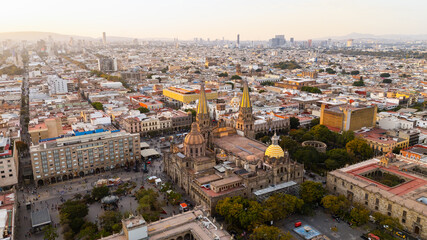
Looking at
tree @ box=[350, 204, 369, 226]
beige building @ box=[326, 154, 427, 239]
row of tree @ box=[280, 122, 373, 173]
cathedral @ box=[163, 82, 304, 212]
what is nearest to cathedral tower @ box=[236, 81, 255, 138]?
cathedral @ box=[163, 82, 304, 212]

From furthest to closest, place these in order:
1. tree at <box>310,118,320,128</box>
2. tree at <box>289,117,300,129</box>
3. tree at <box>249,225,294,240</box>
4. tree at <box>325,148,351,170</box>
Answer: tree at <box>310,118,320,128</box> → tree at <box>289,117,300,129</box> → tree at <box>325,148,351,170</box> → tree at <box>249,225,294,240</box>

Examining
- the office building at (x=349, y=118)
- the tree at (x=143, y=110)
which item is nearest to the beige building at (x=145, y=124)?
the tree at (x=143, y=110)

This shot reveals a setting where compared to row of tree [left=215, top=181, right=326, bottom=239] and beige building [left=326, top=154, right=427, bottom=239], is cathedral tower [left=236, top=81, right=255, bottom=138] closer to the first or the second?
beige building [left=326, top=154, right=427, bottom=239]

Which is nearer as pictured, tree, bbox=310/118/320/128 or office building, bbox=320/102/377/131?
office building, bbox=320/102/377/131

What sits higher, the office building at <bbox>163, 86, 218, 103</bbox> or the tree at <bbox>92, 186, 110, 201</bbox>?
the office building at <bbox>163, 86, 218, 103</bbox>

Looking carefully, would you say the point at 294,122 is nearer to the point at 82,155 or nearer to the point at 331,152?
the point at 331,152

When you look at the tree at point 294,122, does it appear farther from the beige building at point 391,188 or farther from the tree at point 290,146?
the beige building at point 391,188

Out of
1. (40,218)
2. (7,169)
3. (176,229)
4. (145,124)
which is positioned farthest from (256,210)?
(145,124)

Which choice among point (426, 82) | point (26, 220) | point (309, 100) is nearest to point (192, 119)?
point (309, 100)
